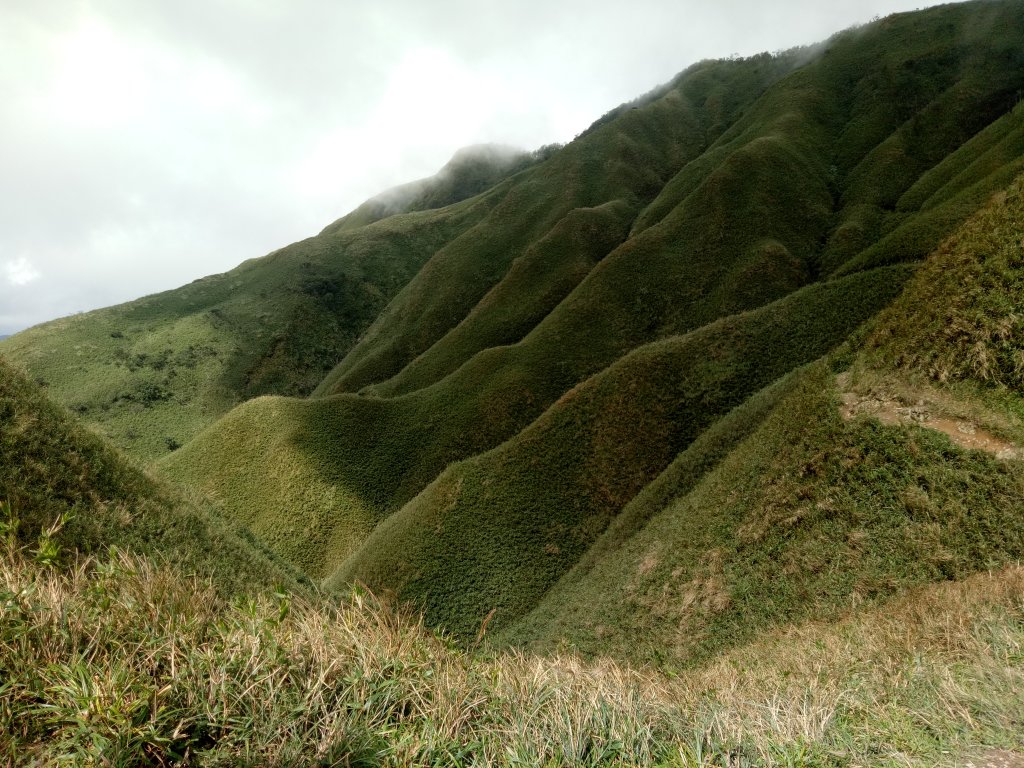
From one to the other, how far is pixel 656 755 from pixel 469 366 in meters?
59.5

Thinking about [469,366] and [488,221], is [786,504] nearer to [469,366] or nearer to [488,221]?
[469,366]

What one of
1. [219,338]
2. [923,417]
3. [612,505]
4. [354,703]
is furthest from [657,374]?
[219,338]

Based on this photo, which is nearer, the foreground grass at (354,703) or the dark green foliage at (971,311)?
the foreground grass at (354,703)

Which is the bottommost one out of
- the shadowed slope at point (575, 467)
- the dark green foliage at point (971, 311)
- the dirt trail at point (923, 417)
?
the shadowed slope at point (575, 467)

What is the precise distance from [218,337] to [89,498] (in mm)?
111179

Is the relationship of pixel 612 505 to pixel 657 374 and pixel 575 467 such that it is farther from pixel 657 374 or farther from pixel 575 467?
pixel 657 374

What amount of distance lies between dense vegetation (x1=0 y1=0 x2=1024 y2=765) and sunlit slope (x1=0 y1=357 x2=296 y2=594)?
133 millimetres

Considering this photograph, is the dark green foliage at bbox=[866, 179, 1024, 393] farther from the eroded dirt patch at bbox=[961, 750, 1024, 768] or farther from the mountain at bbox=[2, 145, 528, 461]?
the mountain at bbox=[2, 145, 528, 461]

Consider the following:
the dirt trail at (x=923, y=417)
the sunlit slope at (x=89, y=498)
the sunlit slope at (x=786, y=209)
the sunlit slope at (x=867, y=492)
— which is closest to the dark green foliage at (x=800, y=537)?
the sunlit slope at (x=867, y=492)

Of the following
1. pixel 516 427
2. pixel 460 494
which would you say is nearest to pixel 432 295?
pixel 516 427

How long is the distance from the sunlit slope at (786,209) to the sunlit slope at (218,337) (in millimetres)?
18224

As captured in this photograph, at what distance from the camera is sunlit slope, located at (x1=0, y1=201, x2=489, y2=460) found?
295 feet

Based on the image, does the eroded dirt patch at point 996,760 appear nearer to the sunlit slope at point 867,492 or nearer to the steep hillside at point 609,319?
the sunlit slope at point 867,492

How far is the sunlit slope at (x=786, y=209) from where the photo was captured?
64.2 m
